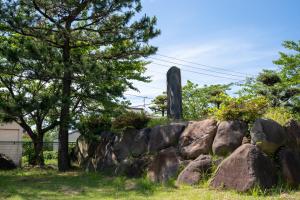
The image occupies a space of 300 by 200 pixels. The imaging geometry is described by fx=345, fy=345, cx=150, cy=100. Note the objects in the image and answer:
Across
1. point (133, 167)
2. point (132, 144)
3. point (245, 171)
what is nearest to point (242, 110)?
A: point (245, 171)

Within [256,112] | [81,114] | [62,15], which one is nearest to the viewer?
[256,112]

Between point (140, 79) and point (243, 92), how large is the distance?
233 inches

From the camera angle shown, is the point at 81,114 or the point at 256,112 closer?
the point at 256,112

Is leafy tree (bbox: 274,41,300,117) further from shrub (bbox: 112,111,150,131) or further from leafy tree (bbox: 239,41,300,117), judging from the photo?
shrub (bbox: 112,111,150,131)

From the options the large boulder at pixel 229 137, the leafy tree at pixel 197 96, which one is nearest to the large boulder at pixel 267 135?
the large boulder at pixel 229 137

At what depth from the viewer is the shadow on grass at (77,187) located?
6954 millimetres

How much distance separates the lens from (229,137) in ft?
24.2

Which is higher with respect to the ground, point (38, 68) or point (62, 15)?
point (62, 15)

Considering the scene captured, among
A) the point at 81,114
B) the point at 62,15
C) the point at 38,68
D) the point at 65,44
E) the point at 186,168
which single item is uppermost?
the point at 62,15

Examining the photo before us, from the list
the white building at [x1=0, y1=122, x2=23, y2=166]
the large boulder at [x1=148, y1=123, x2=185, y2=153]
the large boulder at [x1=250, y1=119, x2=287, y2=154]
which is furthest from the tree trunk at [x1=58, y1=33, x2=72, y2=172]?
the large boulder at [x1=250, y1=119, x2=287, y2=154]

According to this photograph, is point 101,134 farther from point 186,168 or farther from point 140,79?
point 186,168

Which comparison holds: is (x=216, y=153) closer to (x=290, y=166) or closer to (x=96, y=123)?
(x=290, y=166)

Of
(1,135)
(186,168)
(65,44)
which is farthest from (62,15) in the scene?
(1,135)

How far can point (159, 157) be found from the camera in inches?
341
